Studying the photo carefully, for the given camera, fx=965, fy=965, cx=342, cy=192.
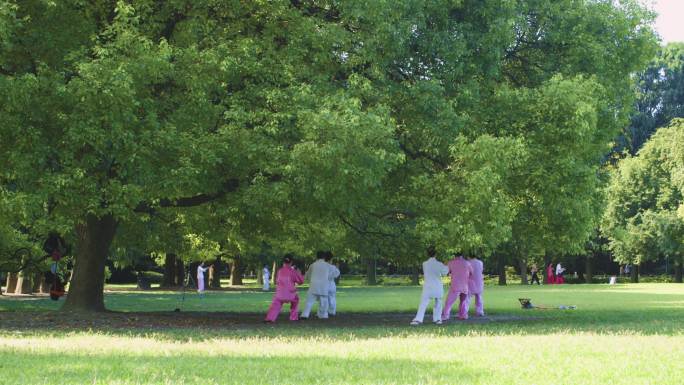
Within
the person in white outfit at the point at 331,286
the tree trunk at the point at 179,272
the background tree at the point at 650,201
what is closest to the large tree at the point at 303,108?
the person in white outfit at the point at 331,286

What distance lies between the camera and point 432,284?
2295 cm

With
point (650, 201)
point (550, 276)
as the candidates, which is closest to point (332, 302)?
point (550, 276)

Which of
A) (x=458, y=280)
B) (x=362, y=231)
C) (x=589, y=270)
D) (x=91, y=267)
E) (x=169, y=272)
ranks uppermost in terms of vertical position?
(x=589, y=270)

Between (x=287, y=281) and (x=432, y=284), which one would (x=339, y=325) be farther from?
(x=287, y=281)

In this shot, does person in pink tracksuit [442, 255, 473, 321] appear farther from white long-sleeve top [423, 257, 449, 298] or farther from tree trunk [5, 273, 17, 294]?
tree trunk [5, 273, 17, 294]

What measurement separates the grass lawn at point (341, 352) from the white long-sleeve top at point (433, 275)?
103cm

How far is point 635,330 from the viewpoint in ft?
62.6

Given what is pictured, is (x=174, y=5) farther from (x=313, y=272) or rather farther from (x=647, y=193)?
(x=647, y=193)

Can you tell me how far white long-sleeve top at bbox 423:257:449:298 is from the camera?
22.6 metres

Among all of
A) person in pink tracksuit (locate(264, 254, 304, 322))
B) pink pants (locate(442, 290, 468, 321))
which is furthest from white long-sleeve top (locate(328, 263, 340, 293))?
pink pants (locate(442, 290, 468, 321))

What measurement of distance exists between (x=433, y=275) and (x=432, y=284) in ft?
0.97

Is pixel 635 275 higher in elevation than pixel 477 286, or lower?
higher

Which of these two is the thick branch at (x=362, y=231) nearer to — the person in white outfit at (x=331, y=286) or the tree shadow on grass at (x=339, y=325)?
the person in white outfit at (x=331, y=286)

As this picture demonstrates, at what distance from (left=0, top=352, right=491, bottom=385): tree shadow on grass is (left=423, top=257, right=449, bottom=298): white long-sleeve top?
368 inches
